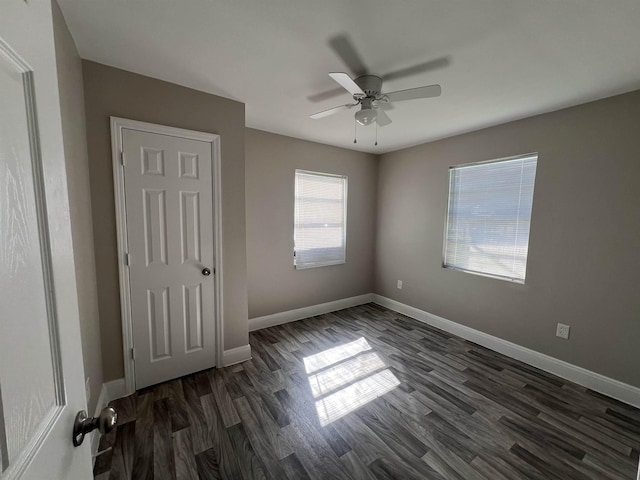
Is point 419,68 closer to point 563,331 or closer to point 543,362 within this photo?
point 563,331

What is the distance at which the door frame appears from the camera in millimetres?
1937

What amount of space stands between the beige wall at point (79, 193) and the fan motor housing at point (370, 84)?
1.70m

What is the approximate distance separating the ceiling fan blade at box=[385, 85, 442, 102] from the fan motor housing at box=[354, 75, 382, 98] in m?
0.13

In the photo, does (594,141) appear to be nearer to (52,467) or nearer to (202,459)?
(52,467)

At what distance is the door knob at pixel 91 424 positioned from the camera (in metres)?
0.61

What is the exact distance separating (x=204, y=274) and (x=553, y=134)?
3.48 meters

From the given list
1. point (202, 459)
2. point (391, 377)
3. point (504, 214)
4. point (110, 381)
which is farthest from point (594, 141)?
point (110, 381)

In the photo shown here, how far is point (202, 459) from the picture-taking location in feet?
5.19

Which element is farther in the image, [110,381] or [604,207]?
[604,207]

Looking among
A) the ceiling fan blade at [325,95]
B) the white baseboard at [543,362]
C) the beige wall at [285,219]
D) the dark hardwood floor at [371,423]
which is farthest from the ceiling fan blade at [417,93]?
the white baseboard at [543,362]

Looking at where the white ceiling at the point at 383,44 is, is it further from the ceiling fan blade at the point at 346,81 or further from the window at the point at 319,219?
the window at the point at 319,219

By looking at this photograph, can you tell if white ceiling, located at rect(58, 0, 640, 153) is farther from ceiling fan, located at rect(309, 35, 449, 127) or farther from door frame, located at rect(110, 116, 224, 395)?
door frame, located at rect(110, 116, 224, 395)

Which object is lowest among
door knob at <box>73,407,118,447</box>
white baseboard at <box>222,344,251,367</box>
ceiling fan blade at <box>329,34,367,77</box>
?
white baseboard at <box>222,344,251,367</box>

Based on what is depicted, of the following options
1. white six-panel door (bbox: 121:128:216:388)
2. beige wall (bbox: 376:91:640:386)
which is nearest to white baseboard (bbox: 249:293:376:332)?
white six-panel door (bbox: 121:128:216:388)
